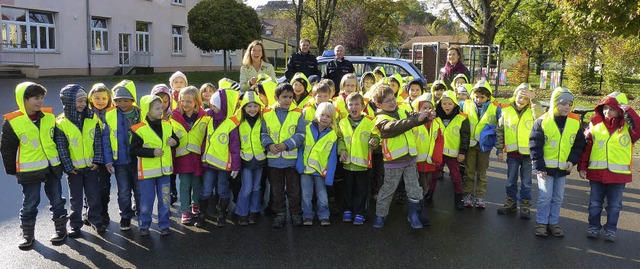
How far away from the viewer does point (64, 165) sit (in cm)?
482

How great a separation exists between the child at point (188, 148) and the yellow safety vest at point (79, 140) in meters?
0.80

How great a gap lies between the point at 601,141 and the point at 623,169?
0.33 metres

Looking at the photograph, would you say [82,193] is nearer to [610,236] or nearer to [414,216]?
[414,216]

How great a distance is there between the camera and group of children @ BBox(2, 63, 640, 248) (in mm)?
4879

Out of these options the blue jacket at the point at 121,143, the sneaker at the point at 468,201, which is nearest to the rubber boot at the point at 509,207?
the sneaker at the point at 468,201

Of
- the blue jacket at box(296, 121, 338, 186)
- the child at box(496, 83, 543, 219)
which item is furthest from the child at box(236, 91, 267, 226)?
the child at box(496, 83, 543, 219)

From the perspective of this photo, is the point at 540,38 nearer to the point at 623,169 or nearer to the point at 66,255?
the point at 623,169

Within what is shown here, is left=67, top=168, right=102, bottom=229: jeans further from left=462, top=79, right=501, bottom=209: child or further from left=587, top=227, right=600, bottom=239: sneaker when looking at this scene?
left=587, top=227, right=600, bottom=239: sneaker

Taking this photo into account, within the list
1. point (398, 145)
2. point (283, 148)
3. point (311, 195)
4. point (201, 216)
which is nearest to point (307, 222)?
point (311, 195)

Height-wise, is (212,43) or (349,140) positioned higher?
(212,43)

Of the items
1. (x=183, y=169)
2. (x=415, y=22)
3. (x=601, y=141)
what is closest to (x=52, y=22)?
(x=183, y=169)

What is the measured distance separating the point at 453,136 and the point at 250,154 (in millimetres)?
2423

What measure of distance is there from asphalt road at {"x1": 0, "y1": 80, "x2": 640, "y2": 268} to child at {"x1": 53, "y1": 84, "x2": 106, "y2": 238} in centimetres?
28

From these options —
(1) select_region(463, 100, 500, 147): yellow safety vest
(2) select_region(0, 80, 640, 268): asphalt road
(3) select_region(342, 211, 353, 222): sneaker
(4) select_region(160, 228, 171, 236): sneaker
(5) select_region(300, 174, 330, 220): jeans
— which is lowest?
(2) select_region(0, 80, 640, 268): asphalt road
